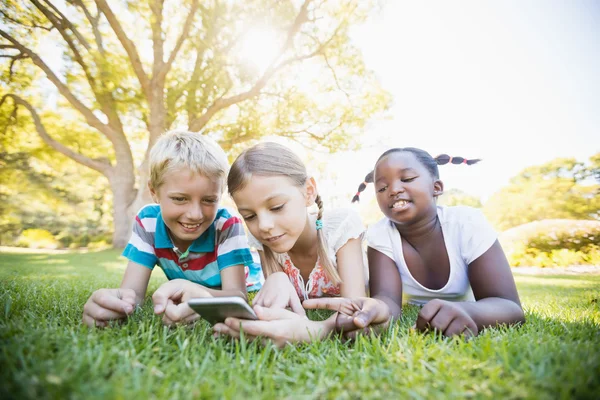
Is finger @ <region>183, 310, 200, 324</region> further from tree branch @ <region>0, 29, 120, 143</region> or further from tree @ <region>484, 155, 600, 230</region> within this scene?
tree branch @ <region>0, 29, 120, 143</region>

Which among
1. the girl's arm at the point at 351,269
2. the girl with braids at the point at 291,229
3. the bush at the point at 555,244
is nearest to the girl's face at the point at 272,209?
the girl with braids at the point at 291,229

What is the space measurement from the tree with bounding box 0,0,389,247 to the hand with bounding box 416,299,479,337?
11.5 metres

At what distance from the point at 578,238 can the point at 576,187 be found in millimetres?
3667

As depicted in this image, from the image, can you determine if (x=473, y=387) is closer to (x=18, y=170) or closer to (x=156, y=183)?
(x=156, y=183)

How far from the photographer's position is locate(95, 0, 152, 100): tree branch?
960cm

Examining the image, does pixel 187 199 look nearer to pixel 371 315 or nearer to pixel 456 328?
pixel 371 315

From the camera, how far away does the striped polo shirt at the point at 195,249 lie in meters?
2.58

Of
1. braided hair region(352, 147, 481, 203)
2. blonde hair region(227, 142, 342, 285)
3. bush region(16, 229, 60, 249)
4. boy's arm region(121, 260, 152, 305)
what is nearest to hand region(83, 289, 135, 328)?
boy's arm region(121, 260, 152, 305)

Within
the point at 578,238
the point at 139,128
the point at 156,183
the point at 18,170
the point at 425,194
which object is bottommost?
the point at 578,238

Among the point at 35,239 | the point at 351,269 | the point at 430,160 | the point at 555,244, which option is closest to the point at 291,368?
the point at 351,269

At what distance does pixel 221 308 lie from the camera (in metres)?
1.40

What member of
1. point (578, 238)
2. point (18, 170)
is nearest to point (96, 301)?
point (578, 238)

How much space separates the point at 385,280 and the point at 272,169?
112cm

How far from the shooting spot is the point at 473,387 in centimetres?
109
